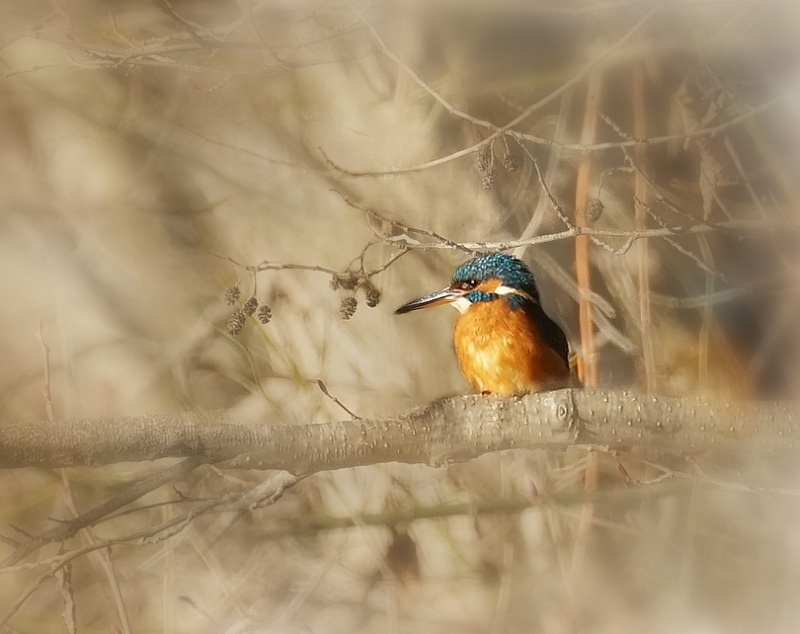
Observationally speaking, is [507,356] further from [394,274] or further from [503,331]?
[394,274]

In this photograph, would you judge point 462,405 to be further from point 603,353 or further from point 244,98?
point 244,98

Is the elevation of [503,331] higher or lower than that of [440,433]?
higher

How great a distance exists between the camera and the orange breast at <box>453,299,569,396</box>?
0.86 meters

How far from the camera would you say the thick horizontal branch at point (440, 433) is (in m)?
0.86

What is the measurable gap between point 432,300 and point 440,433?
17 centimetres

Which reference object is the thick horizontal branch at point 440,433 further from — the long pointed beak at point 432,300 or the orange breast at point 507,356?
the long pointed beak at point 432,300

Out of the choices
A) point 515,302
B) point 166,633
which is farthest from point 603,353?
point 166,633

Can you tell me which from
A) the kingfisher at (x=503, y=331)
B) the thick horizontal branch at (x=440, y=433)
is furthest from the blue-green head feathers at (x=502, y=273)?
the thick horizontal branch at (x=440, y=433)

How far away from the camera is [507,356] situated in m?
0.86

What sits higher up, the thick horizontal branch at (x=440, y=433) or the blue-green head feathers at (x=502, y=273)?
the blue-green head feathers at (x=502, y=273)

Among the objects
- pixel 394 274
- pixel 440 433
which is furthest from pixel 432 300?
pixel 440 433

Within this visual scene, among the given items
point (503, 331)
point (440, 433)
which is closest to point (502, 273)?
point (503, 331)

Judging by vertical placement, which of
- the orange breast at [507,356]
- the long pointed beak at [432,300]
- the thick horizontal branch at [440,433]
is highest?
the long pointed beak at [432,300]

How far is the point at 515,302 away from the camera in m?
0.87
